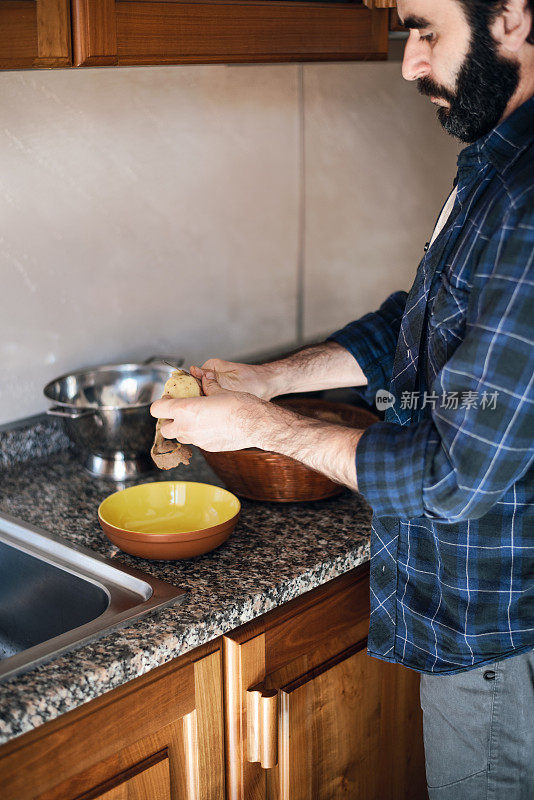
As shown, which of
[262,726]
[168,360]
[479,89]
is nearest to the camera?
[479,89]

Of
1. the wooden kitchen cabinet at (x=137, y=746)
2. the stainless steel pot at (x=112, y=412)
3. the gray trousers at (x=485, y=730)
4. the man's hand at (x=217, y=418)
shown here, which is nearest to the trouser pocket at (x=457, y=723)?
the gray trousers at (x=485, y=730)

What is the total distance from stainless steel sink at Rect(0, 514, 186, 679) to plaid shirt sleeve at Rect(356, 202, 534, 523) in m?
0.36

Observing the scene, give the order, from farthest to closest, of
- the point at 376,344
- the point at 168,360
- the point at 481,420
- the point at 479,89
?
1. the point at 168,360
2. the point at 376,344
3. the point at 479,89
4. the point at 481,420

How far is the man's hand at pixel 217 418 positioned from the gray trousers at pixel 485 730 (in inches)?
18.6

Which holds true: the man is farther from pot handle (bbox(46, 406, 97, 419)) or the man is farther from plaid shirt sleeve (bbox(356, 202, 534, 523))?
pot handle (bbox(46, 406, 97, 419))

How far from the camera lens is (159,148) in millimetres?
1754

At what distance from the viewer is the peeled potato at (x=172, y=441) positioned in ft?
4.15

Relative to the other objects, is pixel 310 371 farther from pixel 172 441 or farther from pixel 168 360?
pixel 168 360

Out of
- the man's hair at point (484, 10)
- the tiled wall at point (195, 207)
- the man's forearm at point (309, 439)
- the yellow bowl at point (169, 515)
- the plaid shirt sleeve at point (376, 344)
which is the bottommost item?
the yellow bowl at point (169, 515)

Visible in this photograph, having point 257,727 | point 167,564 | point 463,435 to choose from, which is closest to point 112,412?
point 167,564

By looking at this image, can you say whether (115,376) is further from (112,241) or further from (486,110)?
(486,110)

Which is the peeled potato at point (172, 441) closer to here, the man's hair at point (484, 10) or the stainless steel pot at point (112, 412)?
the stainless steel pot at point (112, 412)

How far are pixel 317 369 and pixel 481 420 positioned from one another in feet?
1.85

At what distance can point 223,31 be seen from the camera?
1.30m
